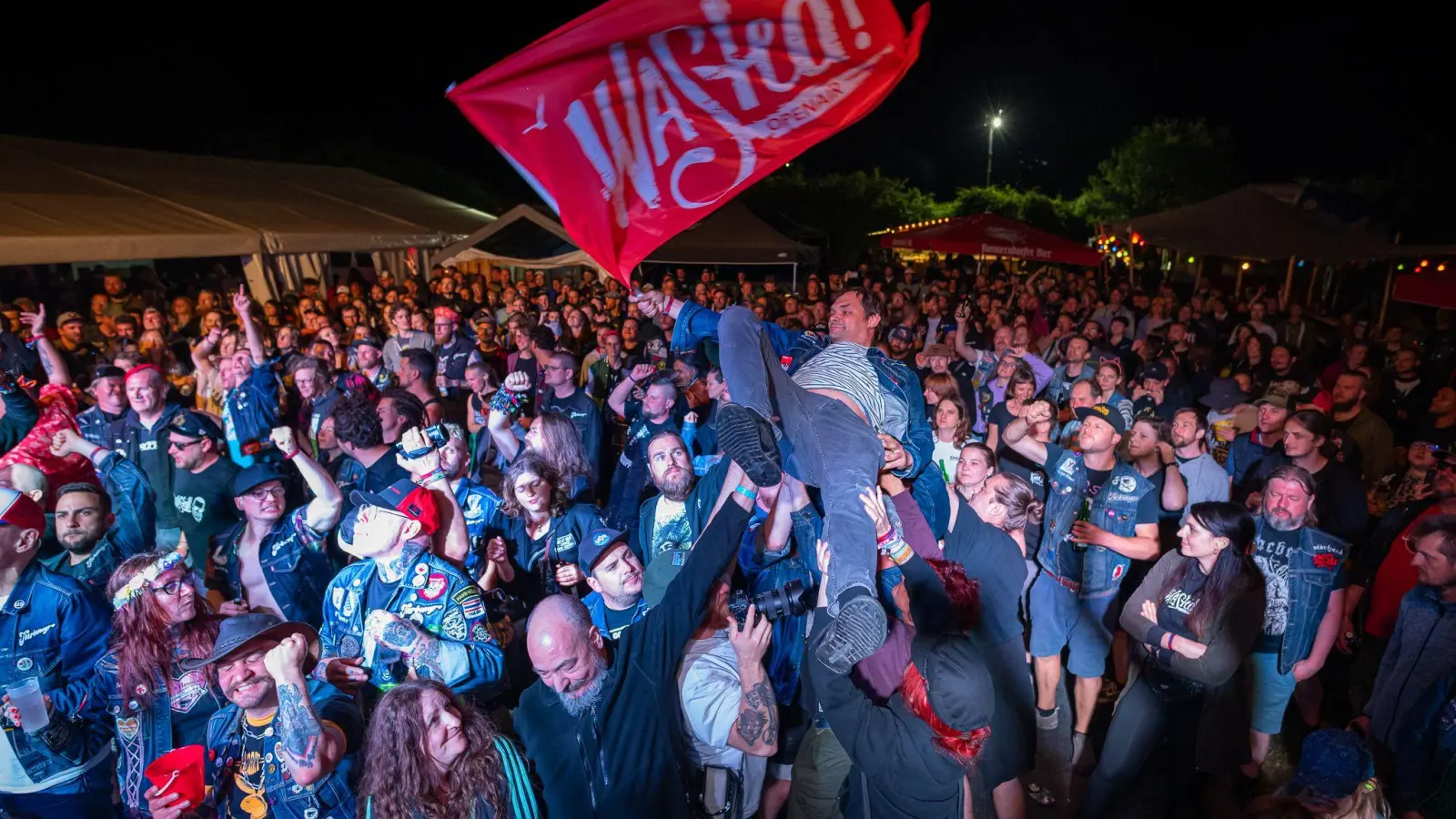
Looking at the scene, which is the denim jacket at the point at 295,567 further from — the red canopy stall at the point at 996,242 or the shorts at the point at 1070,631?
the red canopy stall at the point at 996,242

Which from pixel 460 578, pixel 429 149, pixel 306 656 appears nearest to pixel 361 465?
pixel 460 578

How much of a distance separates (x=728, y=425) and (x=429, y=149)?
4205 cm

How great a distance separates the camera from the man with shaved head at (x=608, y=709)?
240cm

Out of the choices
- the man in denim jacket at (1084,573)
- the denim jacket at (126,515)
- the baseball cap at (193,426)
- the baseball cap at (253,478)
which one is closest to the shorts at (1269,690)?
the man in denim jacket at (1084,573)

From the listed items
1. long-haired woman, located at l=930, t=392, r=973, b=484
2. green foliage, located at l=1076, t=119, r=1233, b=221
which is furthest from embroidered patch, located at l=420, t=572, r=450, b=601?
green foliage, located at l=1076, t=119, r=1233, b=221

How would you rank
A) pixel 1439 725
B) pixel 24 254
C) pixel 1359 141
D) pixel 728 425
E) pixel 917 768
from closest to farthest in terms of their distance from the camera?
pixel 917 768 < pixel 728 425 < pixel 1439 725 < pixel 24 254 < pixel 1359 141

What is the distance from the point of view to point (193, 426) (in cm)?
427

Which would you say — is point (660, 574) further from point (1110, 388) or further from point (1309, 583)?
point (1110, 388)

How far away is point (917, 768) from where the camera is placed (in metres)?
2.34

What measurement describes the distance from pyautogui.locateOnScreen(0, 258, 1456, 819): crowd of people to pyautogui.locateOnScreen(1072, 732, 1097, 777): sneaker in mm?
21

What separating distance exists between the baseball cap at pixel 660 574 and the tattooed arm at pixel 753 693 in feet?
2.18

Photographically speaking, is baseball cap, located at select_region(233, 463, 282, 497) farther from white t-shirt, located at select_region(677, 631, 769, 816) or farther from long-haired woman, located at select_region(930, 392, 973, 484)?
long-haired woman, located at select_region(930, 392, 973, 484)

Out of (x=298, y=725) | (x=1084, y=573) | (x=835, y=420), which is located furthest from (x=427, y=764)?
(x=1084, y=573)

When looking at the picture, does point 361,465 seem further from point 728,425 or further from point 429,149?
point 429,149
